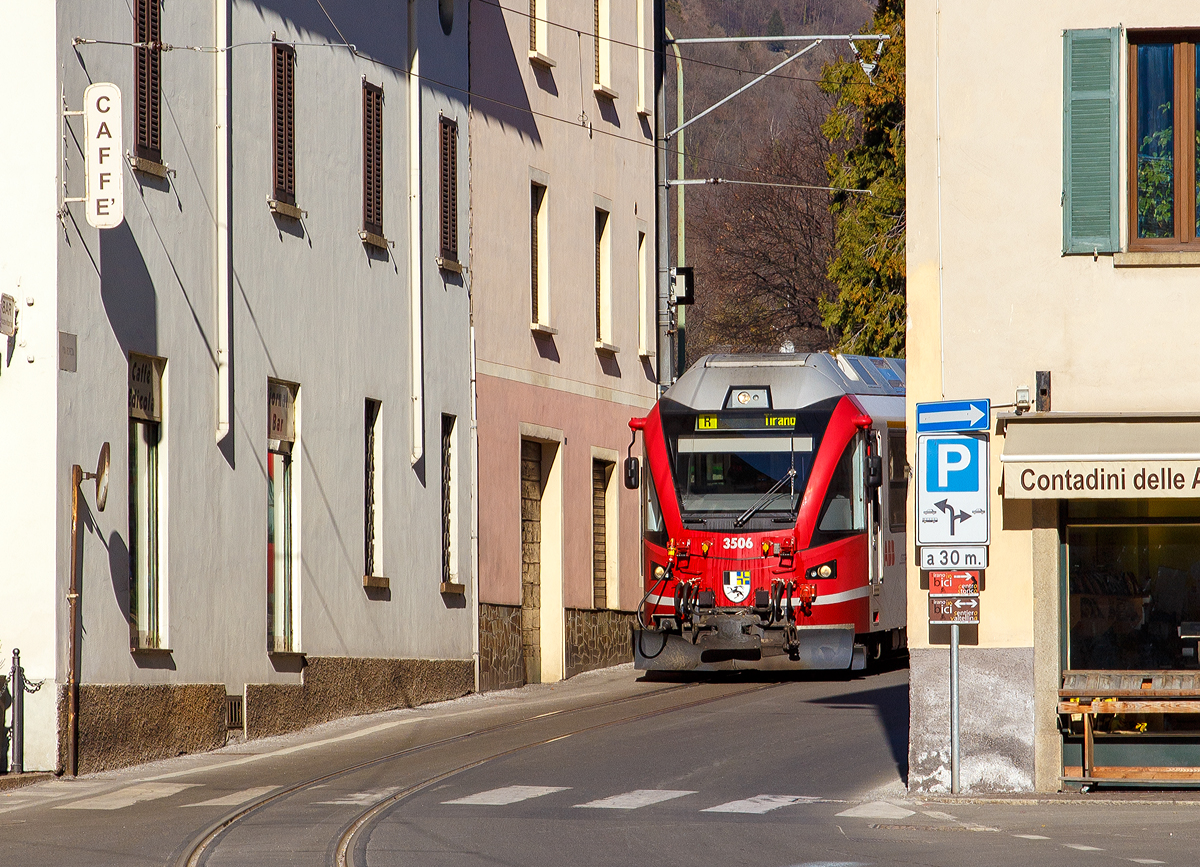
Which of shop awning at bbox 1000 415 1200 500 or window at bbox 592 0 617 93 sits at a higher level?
window at bbox 592 0 617 93

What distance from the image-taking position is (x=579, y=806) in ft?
45.8

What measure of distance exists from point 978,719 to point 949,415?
7.01ft

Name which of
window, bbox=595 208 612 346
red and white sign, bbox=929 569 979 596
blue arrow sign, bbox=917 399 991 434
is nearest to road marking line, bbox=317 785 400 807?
red and white sign, bbox=929 569 979 596

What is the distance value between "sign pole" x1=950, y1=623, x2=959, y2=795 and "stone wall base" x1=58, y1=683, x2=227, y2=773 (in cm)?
668

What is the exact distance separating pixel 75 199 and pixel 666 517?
9.15 meters

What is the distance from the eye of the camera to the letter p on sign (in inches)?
562

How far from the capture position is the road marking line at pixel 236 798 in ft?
46.3

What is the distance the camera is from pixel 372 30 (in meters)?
22.7

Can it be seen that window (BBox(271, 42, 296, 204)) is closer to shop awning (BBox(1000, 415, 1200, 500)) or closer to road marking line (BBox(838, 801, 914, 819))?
shop awning (BBox(1000, 415, 1200, 500))

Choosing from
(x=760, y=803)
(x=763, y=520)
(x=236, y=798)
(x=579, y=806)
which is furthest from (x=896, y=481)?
(x=236, y=798)

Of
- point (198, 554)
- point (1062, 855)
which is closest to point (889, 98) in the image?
point (198, 554)

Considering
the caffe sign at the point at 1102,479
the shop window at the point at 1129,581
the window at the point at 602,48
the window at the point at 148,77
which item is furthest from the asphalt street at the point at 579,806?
the window at the point at 602,48

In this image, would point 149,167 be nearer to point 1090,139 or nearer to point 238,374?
point 238,374

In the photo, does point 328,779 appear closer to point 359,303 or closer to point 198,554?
point 198,554
